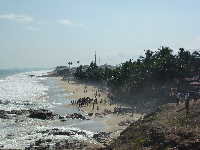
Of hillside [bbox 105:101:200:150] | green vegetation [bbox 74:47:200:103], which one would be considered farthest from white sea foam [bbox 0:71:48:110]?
hillside [bbox 105:101:200:150]

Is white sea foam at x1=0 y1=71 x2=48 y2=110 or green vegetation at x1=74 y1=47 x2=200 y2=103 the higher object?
green vegetation at x1=74 y1=47 x2=200 y2=103

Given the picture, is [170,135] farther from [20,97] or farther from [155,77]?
[20,97]

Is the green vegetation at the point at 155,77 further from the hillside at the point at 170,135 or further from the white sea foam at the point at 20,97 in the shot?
the hillside at the point at 170,135

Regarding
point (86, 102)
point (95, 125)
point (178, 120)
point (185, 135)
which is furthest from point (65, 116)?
point (185, 135)

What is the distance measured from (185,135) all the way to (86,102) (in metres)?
42.7

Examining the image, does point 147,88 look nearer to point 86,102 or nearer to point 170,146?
point 86,102

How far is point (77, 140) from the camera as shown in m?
28.6

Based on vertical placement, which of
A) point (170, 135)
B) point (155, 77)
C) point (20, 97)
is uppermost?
point (155, 77)

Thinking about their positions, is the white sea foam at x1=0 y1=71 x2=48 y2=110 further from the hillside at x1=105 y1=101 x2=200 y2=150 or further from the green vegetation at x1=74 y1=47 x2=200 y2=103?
the hillside at x1=105 y1=101 x2=200 y2=150

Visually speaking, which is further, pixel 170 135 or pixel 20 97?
pixel 20 97

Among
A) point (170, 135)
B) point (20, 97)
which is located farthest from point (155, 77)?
point (20, 97)

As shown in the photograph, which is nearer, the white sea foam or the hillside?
the hillside

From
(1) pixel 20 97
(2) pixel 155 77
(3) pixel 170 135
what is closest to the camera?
(3) pixel 170 135

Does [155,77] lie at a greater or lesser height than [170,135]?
greater
